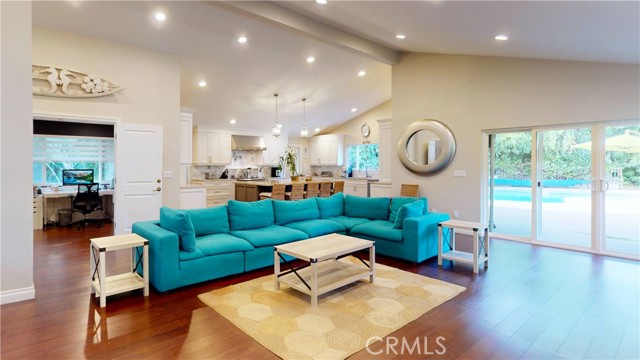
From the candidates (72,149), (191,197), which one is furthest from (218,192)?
(72,149)

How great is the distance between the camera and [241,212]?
442 centimetres

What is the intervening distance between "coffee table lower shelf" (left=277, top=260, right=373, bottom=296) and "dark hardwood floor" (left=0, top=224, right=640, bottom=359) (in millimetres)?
697

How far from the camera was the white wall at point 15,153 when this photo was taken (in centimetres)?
314

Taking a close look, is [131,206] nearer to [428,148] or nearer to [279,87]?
[279,87]

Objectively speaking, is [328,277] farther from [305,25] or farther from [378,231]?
[305,25]

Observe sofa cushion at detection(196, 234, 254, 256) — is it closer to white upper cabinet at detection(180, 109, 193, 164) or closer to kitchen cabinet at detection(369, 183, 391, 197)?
white upper cabinet at detection(180, 109, 193, 164)

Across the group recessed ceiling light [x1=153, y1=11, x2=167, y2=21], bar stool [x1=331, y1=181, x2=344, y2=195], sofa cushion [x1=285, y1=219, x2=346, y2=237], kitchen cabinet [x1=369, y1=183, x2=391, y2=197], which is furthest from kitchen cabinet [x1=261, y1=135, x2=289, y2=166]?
sofa cushion [x1=285, y1=219, x2=346, y2=237]

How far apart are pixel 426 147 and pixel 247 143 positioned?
18.5 ft

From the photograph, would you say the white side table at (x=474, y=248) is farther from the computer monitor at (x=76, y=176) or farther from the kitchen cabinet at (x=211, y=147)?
the computer monitor at (x=76, y=176)

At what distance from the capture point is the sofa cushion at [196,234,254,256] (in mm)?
3650

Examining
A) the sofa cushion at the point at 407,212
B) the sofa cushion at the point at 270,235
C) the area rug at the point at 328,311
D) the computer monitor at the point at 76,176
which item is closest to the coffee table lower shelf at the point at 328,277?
the area rug at the point at 328,311

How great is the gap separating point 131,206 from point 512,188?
22.2 ft

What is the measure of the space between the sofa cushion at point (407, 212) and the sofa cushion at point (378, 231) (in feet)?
0.32

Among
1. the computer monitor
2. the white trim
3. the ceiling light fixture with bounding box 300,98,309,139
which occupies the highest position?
the ceiling light fixture with bounding box 300,98,309,139
